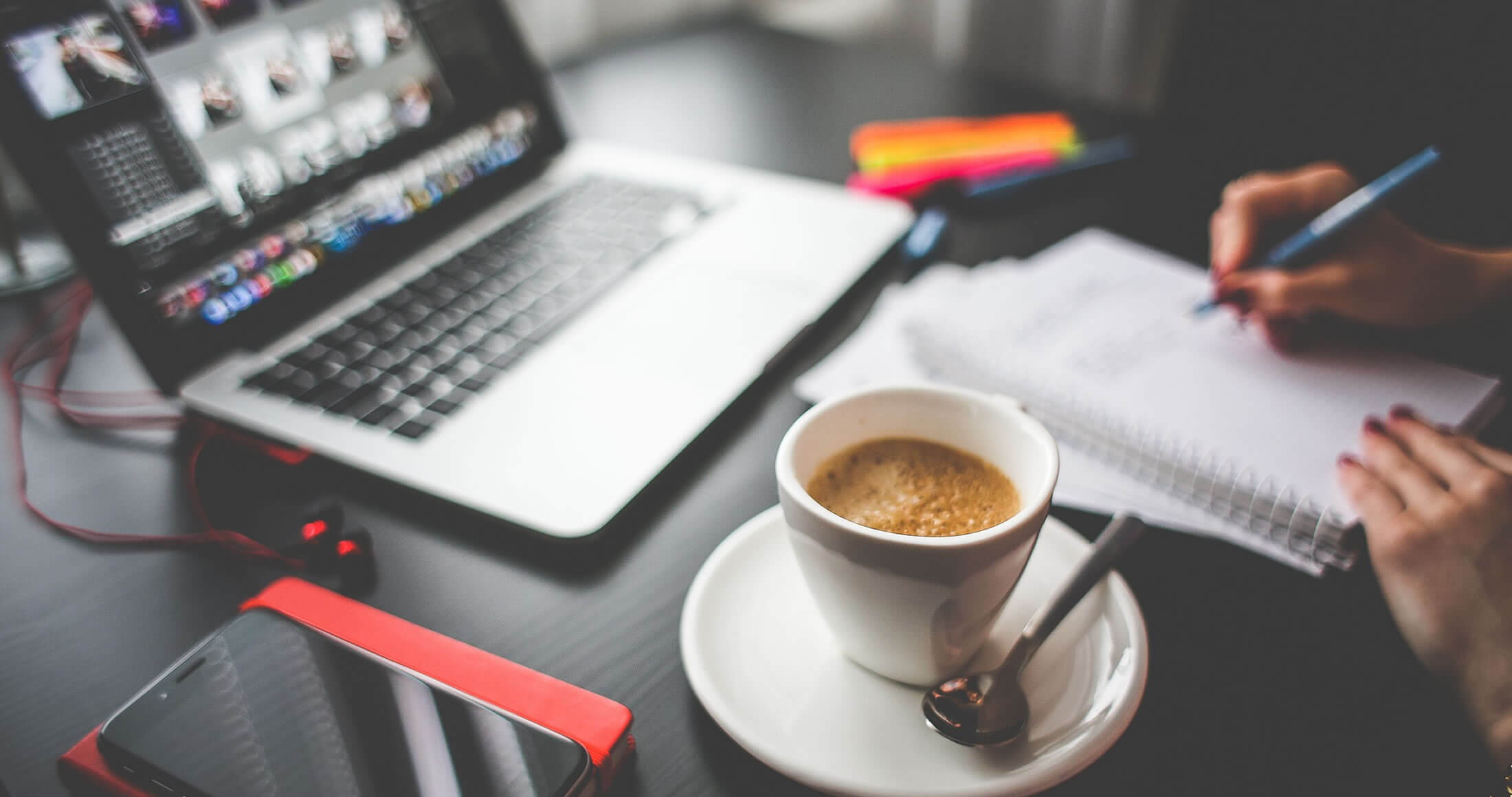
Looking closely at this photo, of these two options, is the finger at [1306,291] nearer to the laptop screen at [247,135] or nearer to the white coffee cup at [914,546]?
the white coffee cup at [914,546]

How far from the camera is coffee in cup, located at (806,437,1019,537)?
388 millimetres

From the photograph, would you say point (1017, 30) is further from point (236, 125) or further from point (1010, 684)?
point (1010, 684)

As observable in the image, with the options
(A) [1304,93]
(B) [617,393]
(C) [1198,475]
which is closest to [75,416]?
(B) [617,393]

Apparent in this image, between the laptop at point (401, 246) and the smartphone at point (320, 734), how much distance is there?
0.13m

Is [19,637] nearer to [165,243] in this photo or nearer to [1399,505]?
[165,243]

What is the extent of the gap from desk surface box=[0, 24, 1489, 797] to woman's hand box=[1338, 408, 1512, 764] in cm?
1

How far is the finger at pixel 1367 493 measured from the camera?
463mm

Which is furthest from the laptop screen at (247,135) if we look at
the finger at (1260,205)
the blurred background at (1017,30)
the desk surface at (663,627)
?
the blurred background at (1017,30)

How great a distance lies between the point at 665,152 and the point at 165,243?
51 centimetres

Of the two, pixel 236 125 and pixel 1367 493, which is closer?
pixel 1367 493

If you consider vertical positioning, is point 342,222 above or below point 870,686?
above

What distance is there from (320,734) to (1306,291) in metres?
0.66

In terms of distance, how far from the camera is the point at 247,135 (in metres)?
0.64

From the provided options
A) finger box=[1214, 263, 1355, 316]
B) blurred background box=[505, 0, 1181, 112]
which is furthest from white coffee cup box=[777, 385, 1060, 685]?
blurred background box=[505, 0, 1181, 112]
